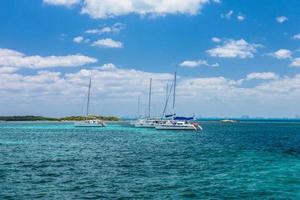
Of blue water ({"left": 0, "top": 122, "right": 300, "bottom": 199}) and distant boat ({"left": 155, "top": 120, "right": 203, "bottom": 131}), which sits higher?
distant boat ({"left": 155, "top": 120, "right": 203, "bottom": 131})

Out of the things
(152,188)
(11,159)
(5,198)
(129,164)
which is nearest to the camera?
(5,198)

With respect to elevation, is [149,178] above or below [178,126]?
below

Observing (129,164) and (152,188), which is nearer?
(152,188)

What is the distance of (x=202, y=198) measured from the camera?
97.1 feet

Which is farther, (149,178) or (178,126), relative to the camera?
(178,126)

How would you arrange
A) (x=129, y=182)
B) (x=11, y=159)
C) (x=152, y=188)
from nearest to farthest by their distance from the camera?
(x=152, y=188) → (x=129, y=182) → (x=11, y=159)

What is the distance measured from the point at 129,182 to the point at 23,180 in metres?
9.67

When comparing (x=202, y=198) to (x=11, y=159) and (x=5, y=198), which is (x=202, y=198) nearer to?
(x=5, y=198)

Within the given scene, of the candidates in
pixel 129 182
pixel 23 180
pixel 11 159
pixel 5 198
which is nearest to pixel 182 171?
pixel 129 182

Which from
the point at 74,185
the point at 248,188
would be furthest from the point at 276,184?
the point at 74,185

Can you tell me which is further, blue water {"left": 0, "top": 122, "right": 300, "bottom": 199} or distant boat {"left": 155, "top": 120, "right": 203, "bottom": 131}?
distant boat {"left": 155, "top": 120, "right": 203, "bottom": 131}

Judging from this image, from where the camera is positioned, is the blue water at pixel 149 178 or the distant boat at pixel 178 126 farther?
the distant boat at pixel 178 126

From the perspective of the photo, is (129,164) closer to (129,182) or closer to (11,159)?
(129,182)

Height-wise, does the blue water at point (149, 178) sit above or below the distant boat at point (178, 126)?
below
